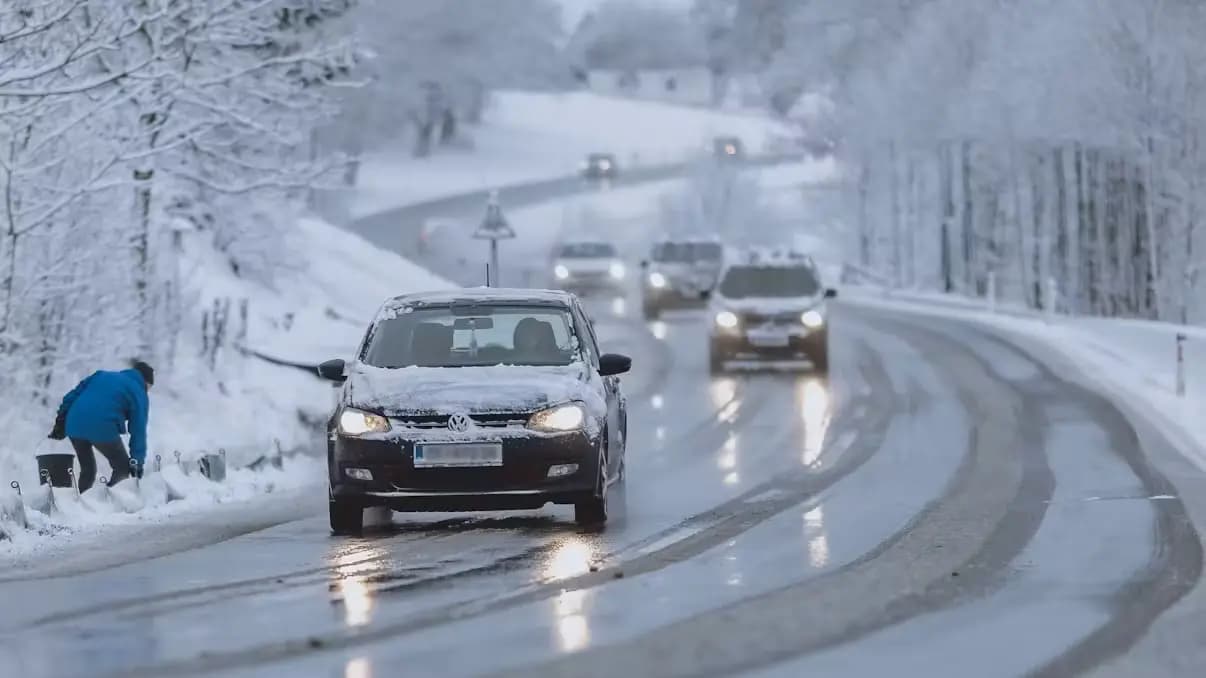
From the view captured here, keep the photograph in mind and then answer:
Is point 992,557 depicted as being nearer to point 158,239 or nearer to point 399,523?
point 399,523

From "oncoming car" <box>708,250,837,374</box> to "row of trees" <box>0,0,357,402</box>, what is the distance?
630 cm

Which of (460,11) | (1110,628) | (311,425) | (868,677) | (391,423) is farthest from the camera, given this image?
(460,11)

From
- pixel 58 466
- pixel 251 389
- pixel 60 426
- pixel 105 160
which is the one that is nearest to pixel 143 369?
pixel 60 426

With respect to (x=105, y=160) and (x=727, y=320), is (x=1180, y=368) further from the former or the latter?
(x=105, y=160)

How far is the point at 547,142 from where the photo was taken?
140 m

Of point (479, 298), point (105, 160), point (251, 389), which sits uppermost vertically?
point (105, 160)

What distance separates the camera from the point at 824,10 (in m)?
95.4

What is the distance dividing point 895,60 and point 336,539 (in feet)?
225

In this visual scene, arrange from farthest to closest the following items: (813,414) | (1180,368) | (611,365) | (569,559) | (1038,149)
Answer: (1038,149), (1180,368), (813,414), (611,365), (569,559)

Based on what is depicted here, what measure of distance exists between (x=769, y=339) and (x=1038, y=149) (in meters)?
34.4

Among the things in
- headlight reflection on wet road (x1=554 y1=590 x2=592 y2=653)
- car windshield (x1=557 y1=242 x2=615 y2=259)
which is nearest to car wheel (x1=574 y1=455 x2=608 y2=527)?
headlight reflection on wet road (x1=554 y1=590 x2=592 y2=653)

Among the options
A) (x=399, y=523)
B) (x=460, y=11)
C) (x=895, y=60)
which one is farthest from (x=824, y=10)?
(x=399, y=523)

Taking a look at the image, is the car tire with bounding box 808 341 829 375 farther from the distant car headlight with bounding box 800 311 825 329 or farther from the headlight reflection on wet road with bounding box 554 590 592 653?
the headlight reflection on wet road with bounding box 554 590 592 653

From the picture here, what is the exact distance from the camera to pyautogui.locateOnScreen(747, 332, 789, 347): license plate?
1253 inches
